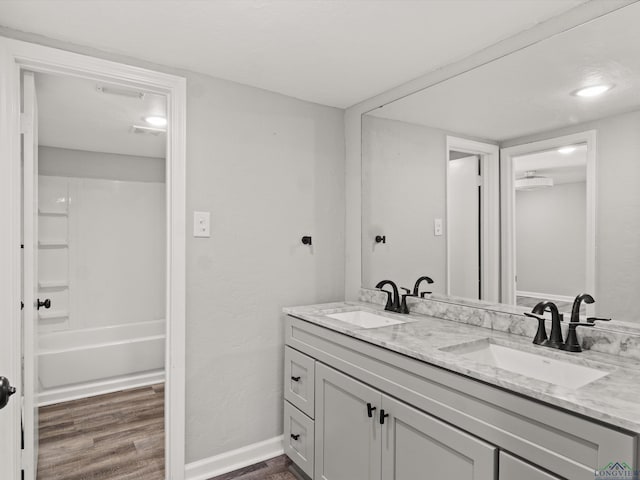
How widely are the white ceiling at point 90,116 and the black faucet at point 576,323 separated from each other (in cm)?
239

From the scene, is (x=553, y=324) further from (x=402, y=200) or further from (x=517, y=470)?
(x=402, y=200)

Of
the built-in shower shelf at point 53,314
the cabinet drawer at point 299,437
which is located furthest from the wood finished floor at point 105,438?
the built-in shower shelf at point 53,314

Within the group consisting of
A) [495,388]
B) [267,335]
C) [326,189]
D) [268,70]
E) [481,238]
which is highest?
[268,70]

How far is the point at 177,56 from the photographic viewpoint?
6.37ft

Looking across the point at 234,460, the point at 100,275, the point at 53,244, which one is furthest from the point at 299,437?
the point at 53,244

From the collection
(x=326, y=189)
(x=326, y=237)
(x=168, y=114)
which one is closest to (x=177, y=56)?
(x=168, y=114)

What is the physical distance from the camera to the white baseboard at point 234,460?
211 centimetres

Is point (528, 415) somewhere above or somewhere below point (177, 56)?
below

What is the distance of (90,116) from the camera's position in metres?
2.81

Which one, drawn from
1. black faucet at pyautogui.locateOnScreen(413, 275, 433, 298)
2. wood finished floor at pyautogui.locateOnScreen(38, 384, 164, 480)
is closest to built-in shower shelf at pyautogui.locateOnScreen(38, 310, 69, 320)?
wood finished floor at pyautogui.locateOnScreen(38, 384, 164, 480)

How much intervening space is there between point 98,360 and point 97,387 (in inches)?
8.9

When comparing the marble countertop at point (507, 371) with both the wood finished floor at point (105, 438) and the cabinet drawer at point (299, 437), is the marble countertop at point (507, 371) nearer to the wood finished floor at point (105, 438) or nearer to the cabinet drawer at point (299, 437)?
the cabinet drawer at point (299, 437)

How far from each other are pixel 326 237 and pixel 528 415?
67.8 inches

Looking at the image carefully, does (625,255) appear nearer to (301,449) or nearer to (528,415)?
(528,415)
